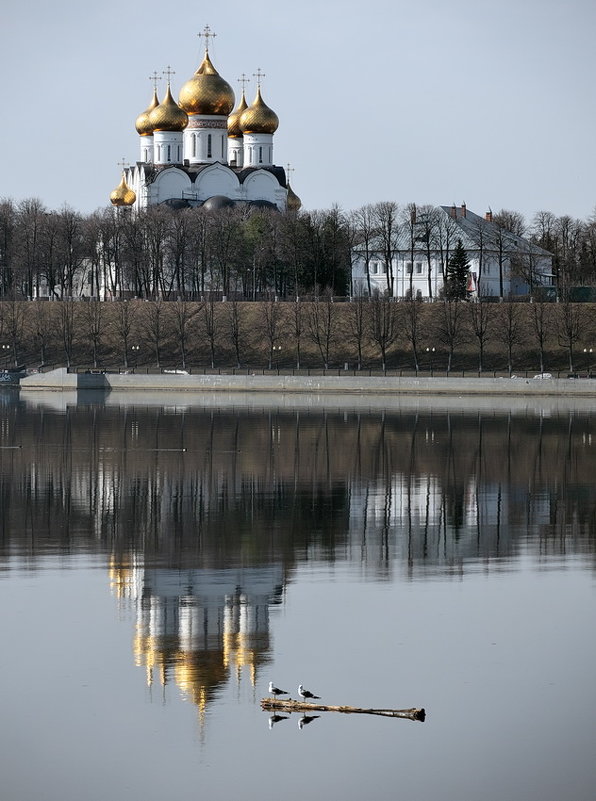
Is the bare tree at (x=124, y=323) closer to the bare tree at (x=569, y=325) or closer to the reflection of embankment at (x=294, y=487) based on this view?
the bare tree at (x=569, y=325)

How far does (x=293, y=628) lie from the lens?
512 inches

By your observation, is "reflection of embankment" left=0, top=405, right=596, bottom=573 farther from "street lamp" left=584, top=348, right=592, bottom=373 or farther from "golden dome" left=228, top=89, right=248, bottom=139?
"golden dome" left=228, top=89, right=248, bottom=139

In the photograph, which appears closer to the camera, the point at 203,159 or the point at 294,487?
the point at 294,487

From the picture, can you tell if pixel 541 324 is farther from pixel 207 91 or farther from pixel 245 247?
pixel 207 91

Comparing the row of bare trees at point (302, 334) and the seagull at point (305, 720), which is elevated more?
the row of bare trees at point (302, 334)

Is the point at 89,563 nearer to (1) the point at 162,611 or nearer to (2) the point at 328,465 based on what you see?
(1) the point at 162,611

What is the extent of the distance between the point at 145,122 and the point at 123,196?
12.6 ft

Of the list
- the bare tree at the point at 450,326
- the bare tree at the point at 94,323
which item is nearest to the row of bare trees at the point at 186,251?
the bare tree at the point at 94,323

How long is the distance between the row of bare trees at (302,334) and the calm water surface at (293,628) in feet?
93.5

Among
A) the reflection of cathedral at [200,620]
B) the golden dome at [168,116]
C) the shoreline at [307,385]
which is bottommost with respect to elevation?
the reflection of cathedral at [200,620]

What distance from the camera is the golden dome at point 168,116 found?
67688 mm

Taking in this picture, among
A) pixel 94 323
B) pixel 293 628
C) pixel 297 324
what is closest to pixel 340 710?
pixel 293 628

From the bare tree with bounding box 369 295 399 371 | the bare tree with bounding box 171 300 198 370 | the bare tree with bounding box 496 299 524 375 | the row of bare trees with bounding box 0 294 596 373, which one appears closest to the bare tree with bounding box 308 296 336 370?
the row of bare trees with bounding box 0 294 596 373

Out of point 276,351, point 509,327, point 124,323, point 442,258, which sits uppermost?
point 442,258
